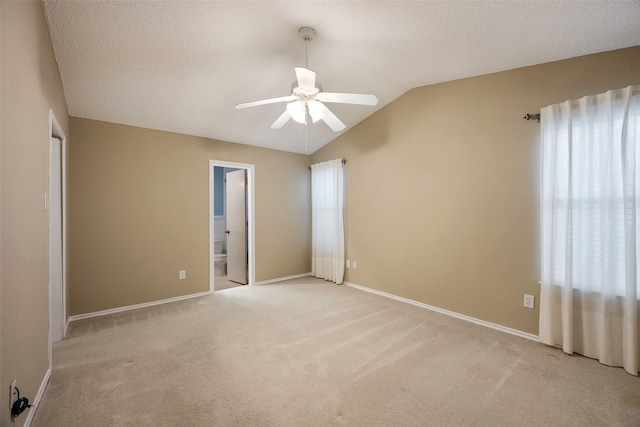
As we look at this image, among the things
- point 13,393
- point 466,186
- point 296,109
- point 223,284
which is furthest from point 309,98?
point 223,284

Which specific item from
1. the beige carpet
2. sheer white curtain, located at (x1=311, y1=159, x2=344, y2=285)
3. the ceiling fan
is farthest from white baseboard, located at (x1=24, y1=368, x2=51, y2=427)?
sheer white curtain, located at (x1=311, y1=159, x2=344, y2=285)

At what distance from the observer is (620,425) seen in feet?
4.98

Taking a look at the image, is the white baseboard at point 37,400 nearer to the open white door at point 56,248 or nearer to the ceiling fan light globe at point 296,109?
the open white door at point 56,248

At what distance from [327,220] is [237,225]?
1.59 m

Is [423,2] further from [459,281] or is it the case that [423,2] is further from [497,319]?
[497,319]

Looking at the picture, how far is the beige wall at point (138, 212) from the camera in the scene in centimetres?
312

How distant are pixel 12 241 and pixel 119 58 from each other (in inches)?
70.9

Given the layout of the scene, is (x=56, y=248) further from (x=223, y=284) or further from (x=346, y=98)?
(x=346, y=98)

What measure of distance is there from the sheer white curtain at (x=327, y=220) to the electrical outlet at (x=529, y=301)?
8.02ft

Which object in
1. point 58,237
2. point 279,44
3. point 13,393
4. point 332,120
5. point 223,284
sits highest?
point 279,44

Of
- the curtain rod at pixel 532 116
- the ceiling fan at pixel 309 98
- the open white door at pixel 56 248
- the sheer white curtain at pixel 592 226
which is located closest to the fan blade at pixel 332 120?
the ceiling fan at pixel 309 98

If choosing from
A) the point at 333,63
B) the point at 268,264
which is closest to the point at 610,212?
the point at 333,63

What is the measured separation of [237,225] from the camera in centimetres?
479

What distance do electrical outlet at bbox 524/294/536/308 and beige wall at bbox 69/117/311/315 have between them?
3.56 meters
